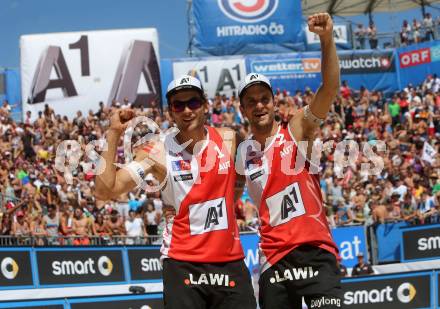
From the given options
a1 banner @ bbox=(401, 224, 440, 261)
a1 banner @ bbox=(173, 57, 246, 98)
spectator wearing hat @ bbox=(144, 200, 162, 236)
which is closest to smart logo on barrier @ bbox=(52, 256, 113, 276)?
spectator wearing hat @ bbox=(144, 200, 162, 236)

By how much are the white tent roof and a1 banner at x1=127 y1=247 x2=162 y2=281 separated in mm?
24845

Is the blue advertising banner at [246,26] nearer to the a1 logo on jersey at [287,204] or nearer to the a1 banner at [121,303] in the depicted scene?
the a1 banner at [121,303]

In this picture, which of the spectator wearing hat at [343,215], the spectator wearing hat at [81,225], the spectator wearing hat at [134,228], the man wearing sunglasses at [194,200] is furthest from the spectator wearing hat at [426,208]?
the man wearing sunglasses at [194,200]

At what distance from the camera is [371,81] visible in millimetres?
27734

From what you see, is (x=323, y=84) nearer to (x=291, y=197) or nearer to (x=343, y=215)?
(x=291, y=197)

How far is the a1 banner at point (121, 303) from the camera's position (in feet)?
26.4

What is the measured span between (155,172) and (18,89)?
70.1ft

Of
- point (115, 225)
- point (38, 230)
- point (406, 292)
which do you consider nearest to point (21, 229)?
point (38, 230)

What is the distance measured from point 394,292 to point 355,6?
28.8 metres

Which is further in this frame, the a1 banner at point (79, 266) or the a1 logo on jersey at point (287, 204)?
the a1 banner at point (79, 266)

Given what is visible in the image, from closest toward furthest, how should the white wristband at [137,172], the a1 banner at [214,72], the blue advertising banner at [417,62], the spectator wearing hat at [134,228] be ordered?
1. the white wristband at [137,172]
2. the spectator wearing hat at [134,228]
3. the a1 banner at [214,72]
4. the blue advertising banner at [417,62]

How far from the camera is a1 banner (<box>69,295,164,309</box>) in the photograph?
8.04m

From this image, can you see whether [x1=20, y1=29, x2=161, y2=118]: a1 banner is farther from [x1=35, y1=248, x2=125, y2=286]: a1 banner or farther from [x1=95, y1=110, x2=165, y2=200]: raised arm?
[x1=95, y1=110, x2=165, y2=200]: raised arm

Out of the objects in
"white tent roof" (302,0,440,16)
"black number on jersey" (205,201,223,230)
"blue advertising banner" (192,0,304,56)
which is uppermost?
"white tent roof" (302,0,440,16)
